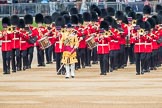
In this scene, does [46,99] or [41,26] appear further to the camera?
[41,26]

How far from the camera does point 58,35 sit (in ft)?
92.3

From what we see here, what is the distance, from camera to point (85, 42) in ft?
96.5

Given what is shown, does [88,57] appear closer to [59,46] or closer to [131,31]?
[131,31]

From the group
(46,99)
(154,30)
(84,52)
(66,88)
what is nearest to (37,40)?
(84,52)

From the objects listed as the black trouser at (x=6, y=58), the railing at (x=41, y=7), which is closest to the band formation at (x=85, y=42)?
the black trouser at (x=6, y=58)

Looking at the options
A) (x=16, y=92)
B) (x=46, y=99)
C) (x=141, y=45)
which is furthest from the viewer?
(x=141, y=45)

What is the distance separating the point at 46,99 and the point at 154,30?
8.00 metres

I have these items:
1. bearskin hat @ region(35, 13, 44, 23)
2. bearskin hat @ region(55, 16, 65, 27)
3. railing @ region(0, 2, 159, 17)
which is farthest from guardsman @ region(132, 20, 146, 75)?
railing @ region(0, 2, 159, 17)

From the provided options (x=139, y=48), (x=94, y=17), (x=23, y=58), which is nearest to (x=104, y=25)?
(x=139, y=48)

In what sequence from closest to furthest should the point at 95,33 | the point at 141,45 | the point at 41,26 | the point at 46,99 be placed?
the point at 46,99 → the point at 141,45 → the point at 95,33 → the point at 41,26

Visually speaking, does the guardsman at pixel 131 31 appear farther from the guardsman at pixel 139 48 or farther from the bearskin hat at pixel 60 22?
the bearskin hat at pixel 60 22

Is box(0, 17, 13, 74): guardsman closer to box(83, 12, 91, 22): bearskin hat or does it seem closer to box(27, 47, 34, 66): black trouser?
box(27, 47, 34, 66): black trouser

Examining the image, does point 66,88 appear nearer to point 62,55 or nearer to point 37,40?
point 62,55

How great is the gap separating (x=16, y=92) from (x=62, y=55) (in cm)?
445
